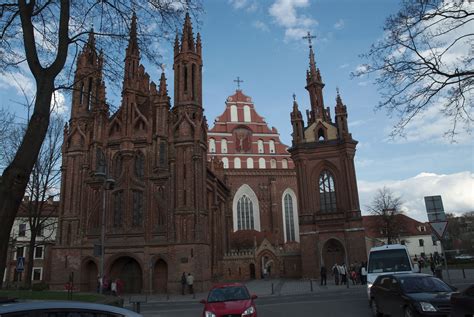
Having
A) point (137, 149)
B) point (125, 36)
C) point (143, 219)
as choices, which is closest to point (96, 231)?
point (143, 219)

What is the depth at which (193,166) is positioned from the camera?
3055 centimetres

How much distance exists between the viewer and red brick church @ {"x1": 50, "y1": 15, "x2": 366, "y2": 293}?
97.2 ft

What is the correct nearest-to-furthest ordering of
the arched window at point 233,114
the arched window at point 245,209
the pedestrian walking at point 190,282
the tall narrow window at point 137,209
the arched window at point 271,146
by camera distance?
the pedestrian walking at point 190,282, the tall narrow window at point 137,209, the arched window at point 245,209, the arched window at point 271,146, the arched window at point 233,114

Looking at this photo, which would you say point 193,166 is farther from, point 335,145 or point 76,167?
point 335,145

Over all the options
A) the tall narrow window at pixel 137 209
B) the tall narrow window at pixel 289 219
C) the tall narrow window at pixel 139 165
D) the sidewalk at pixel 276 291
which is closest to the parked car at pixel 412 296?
the sidewalk at pixel 276 291

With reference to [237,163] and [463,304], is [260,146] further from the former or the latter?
[463,304]

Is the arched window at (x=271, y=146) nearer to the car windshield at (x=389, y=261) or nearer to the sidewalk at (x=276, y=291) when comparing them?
the sidewalk at (x=276, y=291)

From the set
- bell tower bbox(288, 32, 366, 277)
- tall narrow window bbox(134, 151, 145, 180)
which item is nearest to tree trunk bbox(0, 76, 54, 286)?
tall narrow window bbox(134, 151, 145, 180)

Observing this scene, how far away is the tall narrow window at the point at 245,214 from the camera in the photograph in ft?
178

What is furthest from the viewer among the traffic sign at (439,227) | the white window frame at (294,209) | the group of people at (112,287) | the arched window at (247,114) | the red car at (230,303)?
the arched window at (247,114)

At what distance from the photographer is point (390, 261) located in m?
16.7

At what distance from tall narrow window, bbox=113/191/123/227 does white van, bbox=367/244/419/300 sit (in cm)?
2073

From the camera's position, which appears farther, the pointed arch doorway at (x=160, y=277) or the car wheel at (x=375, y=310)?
the pointed arch doorway at (x=160, y=277)

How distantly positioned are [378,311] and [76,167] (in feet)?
89.6
